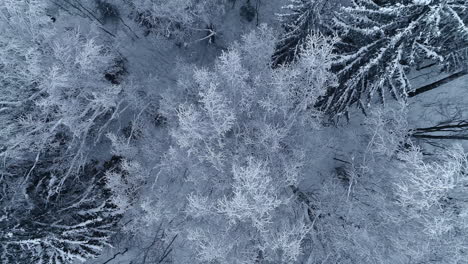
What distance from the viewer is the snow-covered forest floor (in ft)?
35.6

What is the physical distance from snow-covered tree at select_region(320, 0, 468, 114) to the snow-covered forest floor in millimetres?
66

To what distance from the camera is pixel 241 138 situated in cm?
1285

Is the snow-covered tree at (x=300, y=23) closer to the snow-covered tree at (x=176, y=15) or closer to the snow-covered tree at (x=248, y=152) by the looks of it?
the snow-covered tree at (x=248, y=152)

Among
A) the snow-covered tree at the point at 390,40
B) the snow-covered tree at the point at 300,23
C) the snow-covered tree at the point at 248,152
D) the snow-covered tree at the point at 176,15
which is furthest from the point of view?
the snow-covered tree at the point at 176,15

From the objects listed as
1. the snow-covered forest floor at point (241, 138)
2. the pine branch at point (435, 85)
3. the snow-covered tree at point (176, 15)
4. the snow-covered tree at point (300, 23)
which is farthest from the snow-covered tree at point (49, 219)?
the pine branch at point (435, 85)

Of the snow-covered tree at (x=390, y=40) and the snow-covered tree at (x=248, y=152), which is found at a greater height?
the snow-covered tree at (x=390, y=40)

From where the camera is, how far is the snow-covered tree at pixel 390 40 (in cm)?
973

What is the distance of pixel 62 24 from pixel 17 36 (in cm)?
481

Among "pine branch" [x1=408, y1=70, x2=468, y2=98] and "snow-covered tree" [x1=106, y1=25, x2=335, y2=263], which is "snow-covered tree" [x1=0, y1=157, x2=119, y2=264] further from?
"pine branch" [x1=408, y1=70, x2=468, y2=98]

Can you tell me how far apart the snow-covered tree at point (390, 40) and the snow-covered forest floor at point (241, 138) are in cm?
7

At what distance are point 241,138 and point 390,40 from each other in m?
6.77

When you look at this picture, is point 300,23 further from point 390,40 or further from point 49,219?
point 49,219

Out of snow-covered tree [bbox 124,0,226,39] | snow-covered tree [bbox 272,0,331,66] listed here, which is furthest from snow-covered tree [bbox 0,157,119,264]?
snow-covered tree [bbox 272,0,331,66]

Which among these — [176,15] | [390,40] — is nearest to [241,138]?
[390,40]
